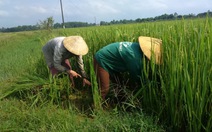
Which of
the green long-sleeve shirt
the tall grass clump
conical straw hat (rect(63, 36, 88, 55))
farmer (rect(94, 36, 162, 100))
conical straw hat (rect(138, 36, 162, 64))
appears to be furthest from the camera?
conical straw hat (rect(63, 36, 88, 55))

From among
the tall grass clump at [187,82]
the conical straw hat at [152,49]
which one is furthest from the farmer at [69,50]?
the tall grass clump at [187,82]

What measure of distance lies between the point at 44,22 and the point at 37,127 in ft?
63.4

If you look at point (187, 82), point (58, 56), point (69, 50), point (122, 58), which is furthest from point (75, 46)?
point (187, 82)

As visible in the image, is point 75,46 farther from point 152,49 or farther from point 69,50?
point 152,49

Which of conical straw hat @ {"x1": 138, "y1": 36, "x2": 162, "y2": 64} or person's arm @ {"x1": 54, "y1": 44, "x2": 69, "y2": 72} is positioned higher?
conical straw hat @ {"x1": 138, "y1": 36, "x2": 162, "y2": 64}

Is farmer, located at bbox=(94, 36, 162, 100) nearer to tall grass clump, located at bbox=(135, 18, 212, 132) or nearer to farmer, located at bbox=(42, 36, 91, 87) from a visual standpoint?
tall grass clump, located at bbox=(135, 18, 212, 132)

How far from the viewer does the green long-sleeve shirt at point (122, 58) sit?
2.87 meters

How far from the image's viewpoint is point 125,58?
298 centimetres

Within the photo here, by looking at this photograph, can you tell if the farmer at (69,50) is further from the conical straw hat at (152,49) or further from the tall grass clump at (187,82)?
the tall grass clump at (187,82)

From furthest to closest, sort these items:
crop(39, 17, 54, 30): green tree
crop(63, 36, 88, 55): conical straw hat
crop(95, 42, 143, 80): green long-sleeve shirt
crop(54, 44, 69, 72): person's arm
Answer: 1. crop(39, 17, 54, 30): green tree
2. crop(54, 44, 69, 72): person's arm
3. crop(63, 36, 88, 55): conical straw hat
4. crop(95, 42, 143, 80): green long-sleeve shirt

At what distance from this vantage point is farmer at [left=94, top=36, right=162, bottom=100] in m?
2.74

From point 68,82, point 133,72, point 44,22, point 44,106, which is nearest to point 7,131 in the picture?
point 44,106

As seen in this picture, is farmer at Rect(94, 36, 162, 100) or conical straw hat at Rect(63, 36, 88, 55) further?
conical straw hat at Rect(63, 36, 88, 55)

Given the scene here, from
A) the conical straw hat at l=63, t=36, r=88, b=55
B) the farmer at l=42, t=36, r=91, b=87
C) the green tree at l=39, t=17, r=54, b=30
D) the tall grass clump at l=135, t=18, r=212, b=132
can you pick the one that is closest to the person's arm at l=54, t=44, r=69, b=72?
the farmer at l=42, t=36, r=91, b=87
